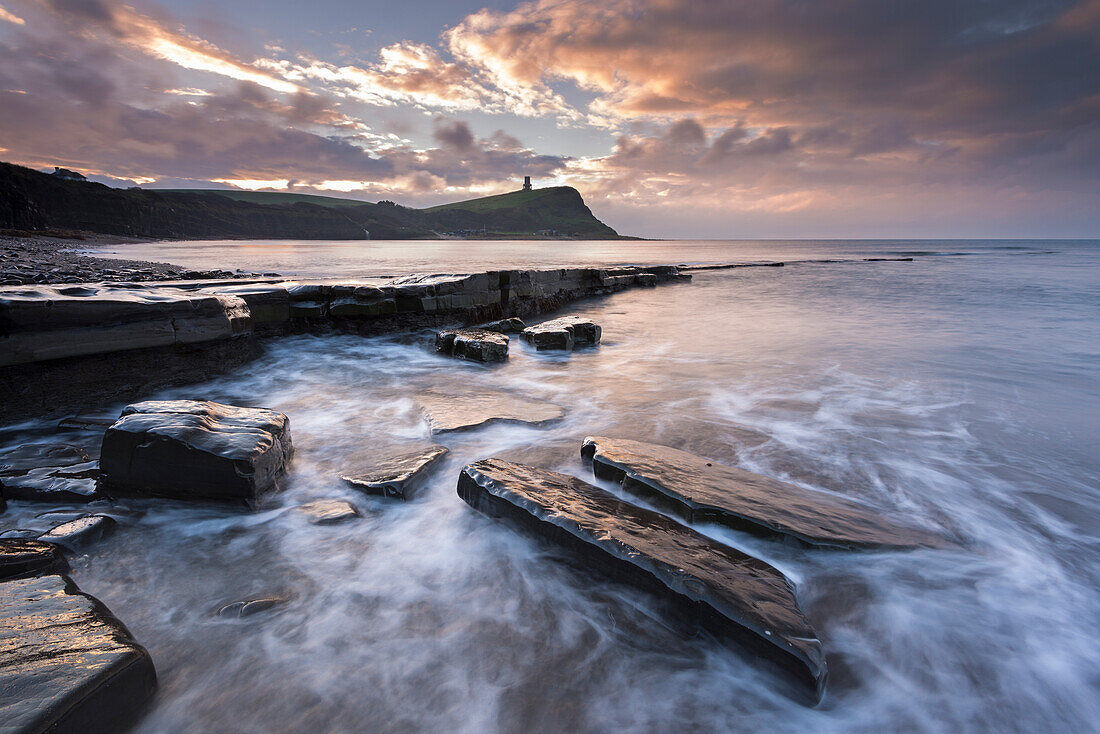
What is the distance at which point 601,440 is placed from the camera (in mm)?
3092

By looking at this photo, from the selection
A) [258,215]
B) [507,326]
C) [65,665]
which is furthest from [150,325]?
[258,215]

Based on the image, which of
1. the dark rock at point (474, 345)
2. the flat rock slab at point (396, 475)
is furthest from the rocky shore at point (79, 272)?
the flat rock slab at point (396, 475)

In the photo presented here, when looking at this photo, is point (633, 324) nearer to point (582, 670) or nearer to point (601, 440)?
point (601, 440)

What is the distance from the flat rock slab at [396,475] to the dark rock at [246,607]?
2.78ft

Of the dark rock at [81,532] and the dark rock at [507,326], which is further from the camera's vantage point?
the dark rock at [507,326]

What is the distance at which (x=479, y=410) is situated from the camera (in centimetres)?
411

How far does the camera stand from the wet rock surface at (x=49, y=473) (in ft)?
7.97

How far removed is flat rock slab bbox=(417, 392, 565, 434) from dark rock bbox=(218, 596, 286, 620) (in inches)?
72.8

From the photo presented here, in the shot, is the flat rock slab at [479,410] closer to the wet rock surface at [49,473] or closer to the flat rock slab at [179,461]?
the flat rock slab at [179,461]

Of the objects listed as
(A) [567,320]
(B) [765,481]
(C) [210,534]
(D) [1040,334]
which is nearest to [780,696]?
(B) [765,481]

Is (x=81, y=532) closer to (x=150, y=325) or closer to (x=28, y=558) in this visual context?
(x=28, y=558)

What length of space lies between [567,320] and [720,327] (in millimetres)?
3338

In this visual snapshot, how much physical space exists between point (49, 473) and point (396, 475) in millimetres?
1953

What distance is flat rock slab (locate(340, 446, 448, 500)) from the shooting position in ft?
8.80
